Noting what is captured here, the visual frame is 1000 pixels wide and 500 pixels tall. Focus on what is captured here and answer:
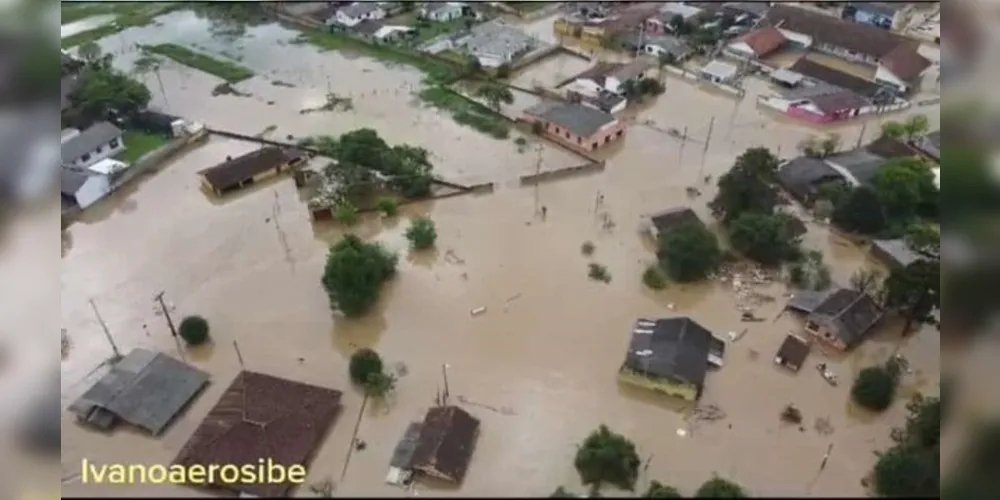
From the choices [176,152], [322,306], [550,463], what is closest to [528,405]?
[550,463]

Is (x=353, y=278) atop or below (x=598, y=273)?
atop

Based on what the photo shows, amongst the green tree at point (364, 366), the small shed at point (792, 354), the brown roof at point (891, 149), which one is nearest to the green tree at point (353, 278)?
the green tree at point (364, 366)

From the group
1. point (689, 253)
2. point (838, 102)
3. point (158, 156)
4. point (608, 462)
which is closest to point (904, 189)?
point (689, 253)

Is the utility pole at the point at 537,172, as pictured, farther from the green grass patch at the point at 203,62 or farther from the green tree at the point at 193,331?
the green grass patch at the point at 203,62

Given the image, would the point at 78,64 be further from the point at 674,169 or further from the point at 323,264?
the point at 674,169

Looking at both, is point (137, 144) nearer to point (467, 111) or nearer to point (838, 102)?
point (467, 111)

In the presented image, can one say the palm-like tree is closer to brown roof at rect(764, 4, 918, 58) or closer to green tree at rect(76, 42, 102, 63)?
brown roof at rect(764, 4, 918, 58)

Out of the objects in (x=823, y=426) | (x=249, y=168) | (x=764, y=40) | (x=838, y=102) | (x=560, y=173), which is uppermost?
(x=764, y=40)
